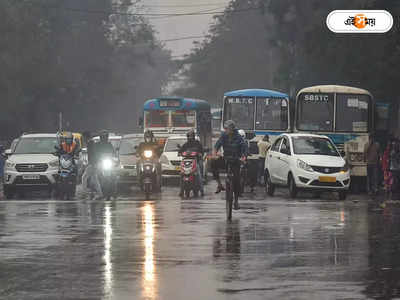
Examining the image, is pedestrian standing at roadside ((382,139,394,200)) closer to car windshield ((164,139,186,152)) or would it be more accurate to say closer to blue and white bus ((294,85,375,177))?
blue and white bus ((294,85,375,177))

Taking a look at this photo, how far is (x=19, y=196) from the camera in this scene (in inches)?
1303

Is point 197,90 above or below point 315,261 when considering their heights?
above

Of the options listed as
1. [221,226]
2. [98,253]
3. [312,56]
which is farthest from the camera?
[312,56]

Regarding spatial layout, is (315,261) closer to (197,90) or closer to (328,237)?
(328,237)

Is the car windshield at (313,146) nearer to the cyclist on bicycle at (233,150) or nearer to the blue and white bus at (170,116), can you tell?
the cyclist on bicycle at (233,150)

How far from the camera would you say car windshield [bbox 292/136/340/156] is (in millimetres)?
30438

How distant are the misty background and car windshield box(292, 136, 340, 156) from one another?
37.2 ft

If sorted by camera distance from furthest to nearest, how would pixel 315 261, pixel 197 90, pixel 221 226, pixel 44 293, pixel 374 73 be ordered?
pixel 197 90, pixel 374 73, pixel 221 226, pixel 315 261, pixel 44 293

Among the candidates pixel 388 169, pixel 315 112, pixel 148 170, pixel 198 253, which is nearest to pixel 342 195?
pixel 388 169

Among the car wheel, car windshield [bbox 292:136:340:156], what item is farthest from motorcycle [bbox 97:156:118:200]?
car windshield [bbox 292:136:340:156]

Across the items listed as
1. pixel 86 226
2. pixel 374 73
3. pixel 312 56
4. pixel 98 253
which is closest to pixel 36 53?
pixel 312 56

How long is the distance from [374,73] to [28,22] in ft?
75.4

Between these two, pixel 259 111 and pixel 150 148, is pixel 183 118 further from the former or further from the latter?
pixel 150 148

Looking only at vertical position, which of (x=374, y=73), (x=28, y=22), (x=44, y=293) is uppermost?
(x=28, y=22)
